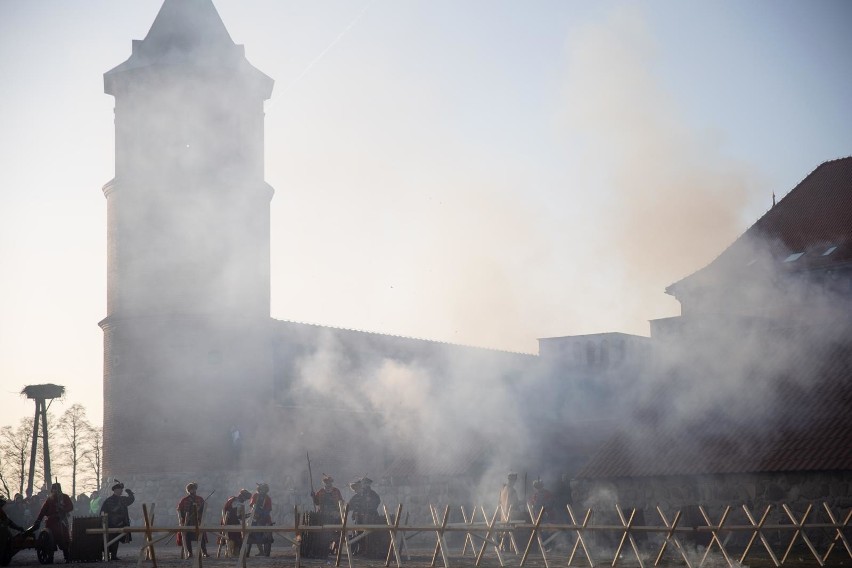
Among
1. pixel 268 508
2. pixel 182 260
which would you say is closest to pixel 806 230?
pixel 182 260

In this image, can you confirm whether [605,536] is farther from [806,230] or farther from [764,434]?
[806,230]

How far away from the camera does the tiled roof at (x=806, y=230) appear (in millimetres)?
44094

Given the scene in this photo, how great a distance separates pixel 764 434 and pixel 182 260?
2334 cm

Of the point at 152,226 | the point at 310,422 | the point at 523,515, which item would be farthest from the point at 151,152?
the point at 523,515

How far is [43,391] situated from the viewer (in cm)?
5172

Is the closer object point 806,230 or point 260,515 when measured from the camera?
point 260,515

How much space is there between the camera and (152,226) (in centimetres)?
4388

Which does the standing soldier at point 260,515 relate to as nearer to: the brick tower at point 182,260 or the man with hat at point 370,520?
the man with hat at point 370,520

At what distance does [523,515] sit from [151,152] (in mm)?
22191

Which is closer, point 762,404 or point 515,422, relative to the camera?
point 762,404

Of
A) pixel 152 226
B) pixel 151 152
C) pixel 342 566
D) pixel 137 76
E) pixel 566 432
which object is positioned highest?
pixel 137 76

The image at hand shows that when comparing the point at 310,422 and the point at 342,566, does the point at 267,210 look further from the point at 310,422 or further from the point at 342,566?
the point at 342,566

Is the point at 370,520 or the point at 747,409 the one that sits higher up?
the point at 747,409

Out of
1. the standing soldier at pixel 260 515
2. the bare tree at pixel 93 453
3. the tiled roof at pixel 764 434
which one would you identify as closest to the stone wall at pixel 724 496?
the tiled roof at pixel 764 434
